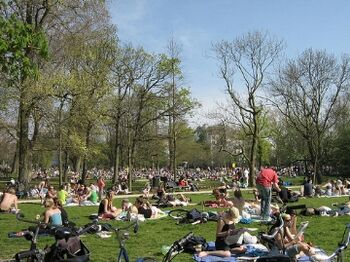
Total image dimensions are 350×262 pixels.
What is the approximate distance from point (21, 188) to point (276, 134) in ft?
135

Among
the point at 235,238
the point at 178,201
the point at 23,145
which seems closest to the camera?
the point at 235,238

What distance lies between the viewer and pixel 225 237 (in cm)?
1005

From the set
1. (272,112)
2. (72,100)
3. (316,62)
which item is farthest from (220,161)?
(72,100)

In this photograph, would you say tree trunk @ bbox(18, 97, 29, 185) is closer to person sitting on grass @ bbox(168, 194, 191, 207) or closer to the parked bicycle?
person sitting on grass @ bbox(168, 194, 191, 207)

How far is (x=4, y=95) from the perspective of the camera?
95.9 ft

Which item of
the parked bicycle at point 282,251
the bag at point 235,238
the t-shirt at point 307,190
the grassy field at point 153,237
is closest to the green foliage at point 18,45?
the grassy field at point 153,237

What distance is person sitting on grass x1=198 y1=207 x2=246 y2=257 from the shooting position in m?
9.81

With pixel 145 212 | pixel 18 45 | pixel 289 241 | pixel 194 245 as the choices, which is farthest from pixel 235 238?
pixel 145 212

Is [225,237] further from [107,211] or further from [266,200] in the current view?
[107,211]

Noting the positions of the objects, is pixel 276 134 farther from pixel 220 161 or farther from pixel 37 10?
pixel 37 10

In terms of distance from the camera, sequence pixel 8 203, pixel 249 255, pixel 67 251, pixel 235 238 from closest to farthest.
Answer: pixel 67 251, pixel 249 255, pixel 235 238, pixel 8 203

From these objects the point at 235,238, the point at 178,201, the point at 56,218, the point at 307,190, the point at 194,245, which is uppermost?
the point at 307,190

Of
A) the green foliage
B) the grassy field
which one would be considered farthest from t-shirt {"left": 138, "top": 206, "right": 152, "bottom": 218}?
the green foliage

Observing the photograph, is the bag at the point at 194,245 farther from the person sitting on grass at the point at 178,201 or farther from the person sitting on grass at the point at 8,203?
the person sitting on grass at the point at 178,201
